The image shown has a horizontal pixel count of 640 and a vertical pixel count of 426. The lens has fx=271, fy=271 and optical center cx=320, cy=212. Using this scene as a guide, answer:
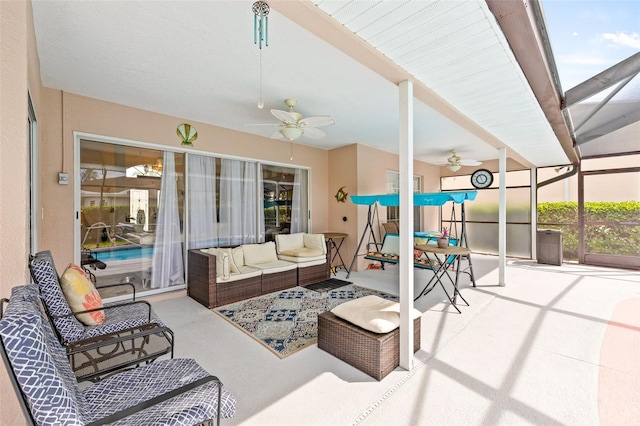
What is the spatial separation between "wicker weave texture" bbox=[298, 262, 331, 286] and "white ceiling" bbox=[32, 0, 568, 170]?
277 centimetres

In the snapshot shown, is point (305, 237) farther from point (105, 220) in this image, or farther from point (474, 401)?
point (474, 401)

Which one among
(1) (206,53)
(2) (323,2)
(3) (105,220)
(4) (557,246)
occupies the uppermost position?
(1) (206,53)

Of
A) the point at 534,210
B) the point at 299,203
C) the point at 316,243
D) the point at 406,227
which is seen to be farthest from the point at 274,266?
the point at 534,210

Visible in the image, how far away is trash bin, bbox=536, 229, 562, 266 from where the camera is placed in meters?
6.59

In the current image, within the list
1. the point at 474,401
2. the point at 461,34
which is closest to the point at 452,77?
the point at 461,34

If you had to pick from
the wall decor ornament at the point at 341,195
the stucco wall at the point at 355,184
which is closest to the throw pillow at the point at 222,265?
the stucco wall at the point at 355,184

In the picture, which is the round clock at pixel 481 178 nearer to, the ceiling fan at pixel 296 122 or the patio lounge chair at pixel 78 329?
the ceiling fan at pixel 296 122

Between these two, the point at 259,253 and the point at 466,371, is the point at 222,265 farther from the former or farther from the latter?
the point at 466,371

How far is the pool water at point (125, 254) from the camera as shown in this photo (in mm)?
3967

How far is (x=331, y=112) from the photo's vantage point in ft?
14.1

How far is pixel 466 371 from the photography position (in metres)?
2.35

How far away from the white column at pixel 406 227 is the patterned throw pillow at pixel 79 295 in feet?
8.75

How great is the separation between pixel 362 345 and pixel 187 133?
4.14 meters

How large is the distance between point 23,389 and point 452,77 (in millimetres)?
3278
